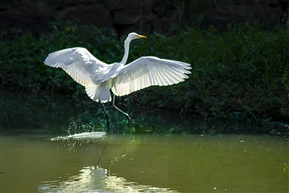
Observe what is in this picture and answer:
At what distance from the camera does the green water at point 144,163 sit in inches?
228

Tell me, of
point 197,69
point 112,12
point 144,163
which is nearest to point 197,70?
point 197,69

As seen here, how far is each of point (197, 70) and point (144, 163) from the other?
125 inches

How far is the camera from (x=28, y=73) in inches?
443

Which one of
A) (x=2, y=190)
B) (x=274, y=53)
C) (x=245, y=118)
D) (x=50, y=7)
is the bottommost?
(x=2, y=190)

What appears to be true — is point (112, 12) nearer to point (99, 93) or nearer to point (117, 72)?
point (99, 93)

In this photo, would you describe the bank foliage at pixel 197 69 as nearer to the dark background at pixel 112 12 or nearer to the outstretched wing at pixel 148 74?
the dark background at pixel 112 12

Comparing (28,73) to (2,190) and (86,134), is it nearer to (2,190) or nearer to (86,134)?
(86,134)

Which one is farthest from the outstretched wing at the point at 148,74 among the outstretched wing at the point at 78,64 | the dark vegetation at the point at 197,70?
the dark vegetation at the point at 197,70

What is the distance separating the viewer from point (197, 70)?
9547 mm

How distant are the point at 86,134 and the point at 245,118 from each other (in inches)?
82.4

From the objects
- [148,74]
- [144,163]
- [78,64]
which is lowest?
[144,163]

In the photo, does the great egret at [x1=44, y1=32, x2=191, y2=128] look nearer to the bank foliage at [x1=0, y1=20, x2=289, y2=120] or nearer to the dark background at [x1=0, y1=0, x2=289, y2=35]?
the bank foliage at [x1=0, y1=20, x2=289, y2=120]

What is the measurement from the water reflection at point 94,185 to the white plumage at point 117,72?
164cm

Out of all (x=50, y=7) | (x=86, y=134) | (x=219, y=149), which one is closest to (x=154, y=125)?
(x=86, y=134)
